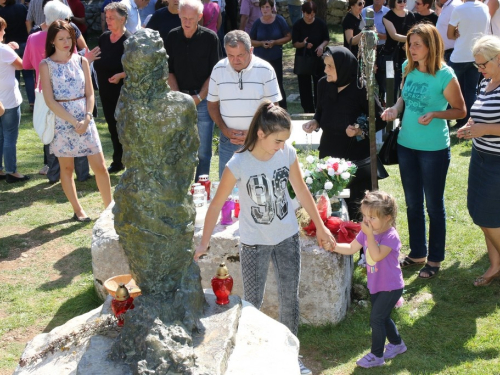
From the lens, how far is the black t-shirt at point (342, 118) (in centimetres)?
565

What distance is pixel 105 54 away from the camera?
7.96m

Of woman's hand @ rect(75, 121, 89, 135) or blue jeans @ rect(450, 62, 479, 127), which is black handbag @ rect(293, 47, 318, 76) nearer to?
blue jeans @ rect(450, 62, 479, 127)

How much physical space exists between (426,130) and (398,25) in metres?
5.32

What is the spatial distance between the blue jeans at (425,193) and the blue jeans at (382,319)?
138 cm

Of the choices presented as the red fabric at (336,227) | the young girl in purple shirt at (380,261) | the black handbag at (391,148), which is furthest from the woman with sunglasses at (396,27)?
the young girl in purple shirt at (380,261)

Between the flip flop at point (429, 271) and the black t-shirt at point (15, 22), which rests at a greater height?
the black t-shirt at point (15, 22)

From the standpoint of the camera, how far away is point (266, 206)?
4.17 m

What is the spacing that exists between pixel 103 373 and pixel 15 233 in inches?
168

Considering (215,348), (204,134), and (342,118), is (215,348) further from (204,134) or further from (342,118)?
(204,134)

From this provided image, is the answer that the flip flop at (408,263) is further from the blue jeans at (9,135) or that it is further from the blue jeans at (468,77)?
the blue jeans at (9,135)

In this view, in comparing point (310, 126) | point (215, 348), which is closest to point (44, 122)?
point (310, 126)

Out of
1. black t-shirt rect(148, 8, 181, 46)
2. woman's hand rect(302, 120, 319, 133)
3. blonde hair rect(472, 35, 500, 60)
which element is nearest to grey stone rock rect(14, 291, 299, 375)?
woman's hand rect(302, 120, 319, 133)

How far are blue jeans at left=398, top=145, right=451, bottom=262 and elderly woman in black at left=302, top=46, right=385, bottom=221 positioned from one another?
37 centimetres

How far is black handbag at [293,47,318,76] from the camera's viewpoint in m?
10.6
